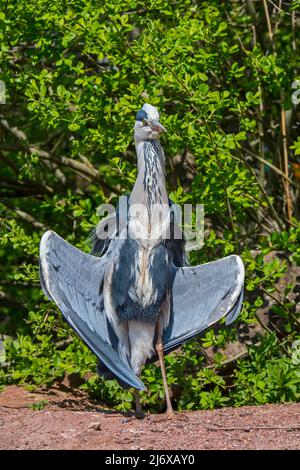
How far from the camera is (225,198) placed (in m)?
7.06

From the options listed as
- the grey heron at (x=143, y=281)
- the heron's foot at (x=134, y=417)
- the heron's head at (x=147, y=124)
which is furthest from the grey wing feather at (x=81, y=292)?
the heron's head at (x=147, y=124)

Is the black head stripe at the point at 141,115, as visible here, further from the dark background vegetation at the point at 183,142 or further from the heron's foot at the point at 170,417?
the heron's foot at the point at 170,417

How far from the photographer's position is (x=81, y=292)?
21.1 feet

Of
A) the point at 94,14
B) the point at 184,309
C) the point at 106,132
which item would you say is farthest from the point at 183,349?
the point at 94,14

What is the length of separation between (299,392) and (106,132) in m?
2.29

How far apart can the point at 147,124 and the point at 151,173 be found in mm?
331

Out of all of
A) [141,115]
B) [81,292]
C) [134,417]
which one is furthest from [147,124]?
[134,417]

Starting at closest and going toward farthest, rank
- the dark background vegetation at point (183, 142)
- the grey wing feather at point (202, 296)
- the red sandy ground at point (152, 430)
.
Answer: the red sandy ground at point (152, 430)
the grey wing feather at point (202, 296)
the dark background vegetation at point (183, 142)

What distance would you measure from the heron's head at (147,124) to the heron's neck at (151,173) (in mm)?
57

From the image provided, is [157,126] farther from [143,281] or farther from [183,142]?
[143,281]

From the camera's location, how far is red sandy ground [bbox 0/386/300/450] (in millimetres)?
5168

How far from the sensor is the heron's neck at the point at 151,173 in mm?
6484

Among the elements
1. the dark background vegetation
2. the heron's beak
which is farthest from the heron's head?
the dark background vegetation
